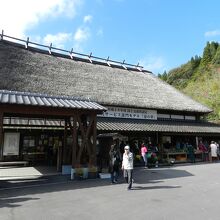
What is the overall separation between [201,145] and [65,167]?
1177 centimetres

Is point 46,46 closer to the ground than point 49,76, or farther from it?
farther from it

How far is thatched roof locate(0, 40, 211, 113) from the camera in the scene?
17203 mm

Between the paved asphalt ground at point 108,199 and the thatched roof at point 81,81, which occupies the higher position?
the thatched roof at point 81,81

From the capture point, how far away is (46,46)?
22.7 meters

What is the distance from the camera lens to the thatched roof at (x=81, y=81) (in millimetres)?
17203

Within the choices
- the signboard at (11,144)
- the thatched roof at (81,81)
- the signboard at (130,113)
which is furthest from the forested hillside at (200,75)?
the signboard at (11,144)

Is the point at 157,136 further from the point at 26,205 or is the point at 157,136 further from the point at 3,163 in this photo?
the point at 26,205

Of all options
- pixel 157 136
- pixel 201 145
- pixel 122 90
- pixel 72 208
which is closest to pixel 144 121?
pixel 157 136

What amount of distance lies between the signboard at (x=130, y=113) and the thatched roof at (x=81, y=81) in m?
0.50

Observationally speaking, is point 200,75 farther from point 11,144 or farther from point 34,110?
point 34,110

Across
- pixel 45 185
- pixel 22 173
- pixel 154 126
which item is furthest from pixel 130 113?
pixel 45 185

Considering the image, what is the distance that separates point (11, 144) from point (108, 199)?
38.0ft

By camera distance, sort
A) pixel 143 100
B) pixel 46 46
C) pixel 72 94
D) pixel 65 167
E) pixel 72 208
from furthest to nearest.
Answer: pixel 46 46 → pixel 143 100 → pixel 72 94 → pixel 65 167 → pixel 72 208

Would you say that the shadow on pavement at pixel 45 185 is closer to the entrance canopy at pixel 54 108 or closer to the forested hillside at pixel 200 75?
the entrance canopy at pixel 54 108
